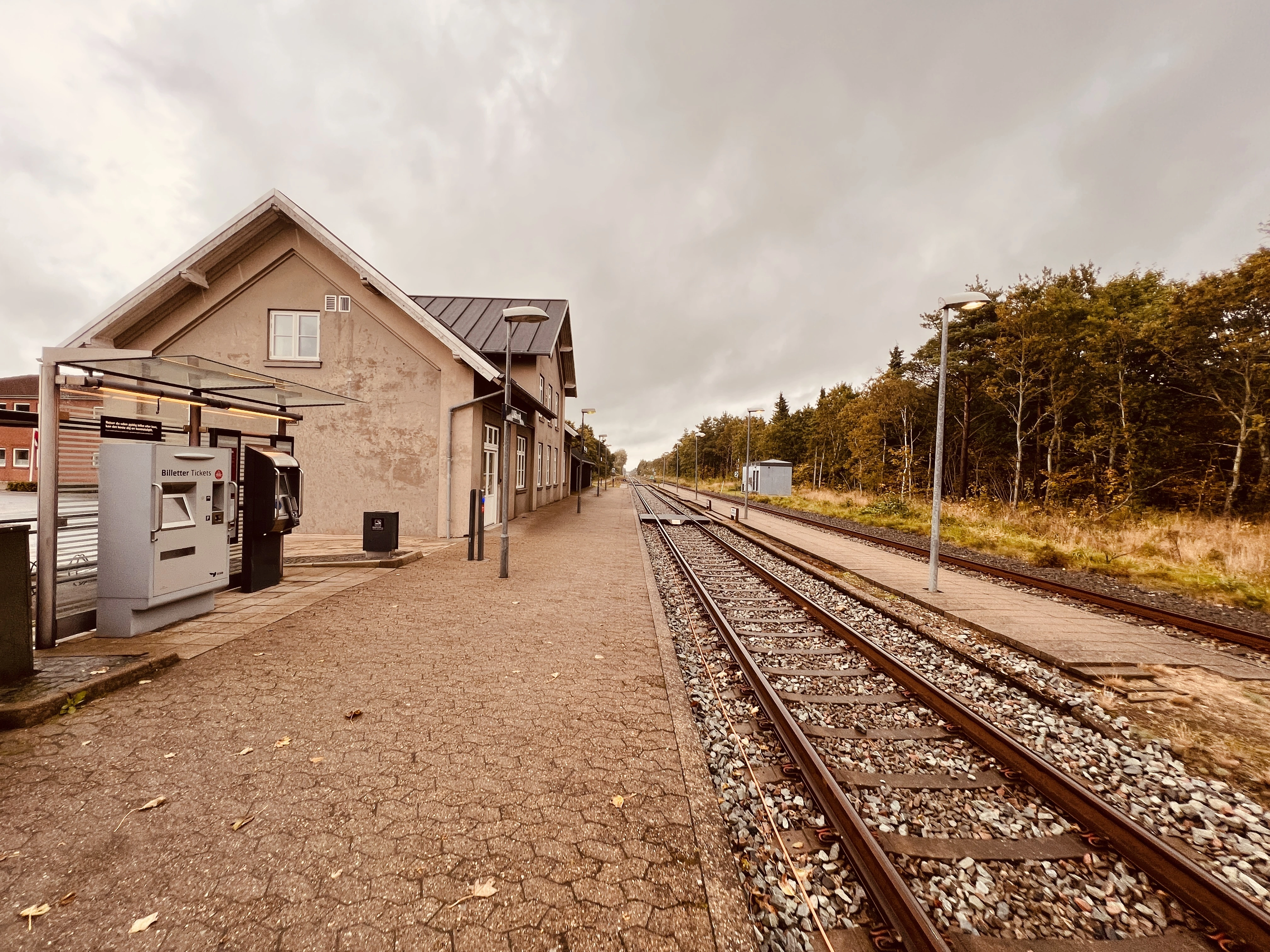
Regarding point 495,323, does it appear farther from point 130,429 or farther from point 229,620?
point 229,620

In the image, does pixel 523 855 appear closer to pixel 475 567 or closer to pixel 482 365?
pixel 475 567

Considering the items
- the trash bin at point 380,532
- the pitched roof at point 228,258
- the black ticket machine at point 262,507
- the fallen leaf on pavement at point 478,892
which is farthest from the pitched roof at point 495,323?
the fallen leaf on pavement at point 478,892

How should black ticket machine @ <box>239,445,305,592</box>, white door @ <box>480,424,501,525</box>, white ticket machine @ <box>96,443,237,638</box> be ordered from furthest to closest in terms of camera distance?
white door @ <box>480,424,501,525</box> < black ticket machine @ <box>239,445,305,592</box> < white ticket machine @ <box>96,443,237,638</box>

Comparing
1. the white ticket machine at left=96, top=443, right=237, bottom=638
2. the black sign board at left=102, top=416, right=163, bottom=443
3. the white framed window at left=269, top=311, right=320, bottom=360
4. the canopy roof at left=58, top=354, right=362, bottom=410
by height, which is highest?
the white framed window at left=269, top=311, right=320, bottom=360

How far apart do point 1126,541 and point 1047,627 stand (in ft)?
33.3

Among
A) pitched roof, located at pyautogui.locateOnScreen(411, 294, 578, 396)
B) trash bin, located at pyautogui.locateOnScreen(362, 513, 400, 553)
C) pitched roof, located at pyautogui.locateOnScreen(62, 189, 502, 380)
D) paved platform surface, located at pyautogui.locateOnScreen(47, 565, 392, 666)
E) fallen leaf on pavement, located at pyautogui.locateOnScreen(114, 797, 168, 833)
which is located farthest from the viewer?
pitched roof, located at pyautogui.locateOnScreen(411, 294, 578, 396)

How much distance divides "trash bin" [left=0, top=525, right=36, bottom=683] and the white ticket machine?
1.05m

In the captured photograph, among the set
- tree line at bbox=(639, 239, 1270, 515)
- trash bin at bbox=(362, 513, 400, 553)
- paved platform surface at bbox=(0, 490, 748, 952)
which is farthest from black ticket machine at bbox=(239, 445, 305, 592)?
tree line at bbox=(639, 239, 1270, 515)

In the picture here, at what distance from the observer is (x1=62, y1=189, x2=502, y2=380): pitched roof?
39.6ft

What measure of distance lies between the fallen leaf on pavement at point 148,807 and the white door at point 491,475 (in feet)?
39.8

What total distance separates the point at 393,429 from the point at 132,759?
1108 cm

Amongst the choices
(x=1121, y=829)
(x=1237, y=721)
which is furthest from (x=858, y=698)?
(x=1237, y=721)

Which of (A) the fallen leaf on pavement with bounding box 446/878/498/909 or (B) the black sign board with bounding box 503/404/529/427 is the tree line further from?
(A) the fallen leaf on pavement with bounding box 446/878/498/909

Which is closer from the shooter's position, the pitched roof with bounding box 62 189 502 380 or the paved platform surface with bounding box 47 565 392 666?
the paved platform surface with bounding box 47 565 392 666
